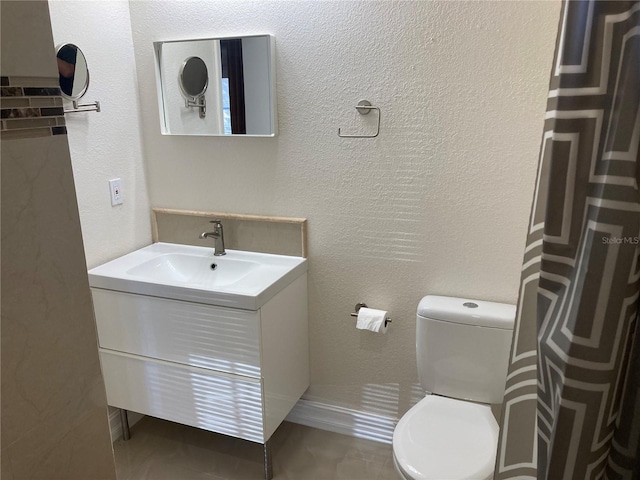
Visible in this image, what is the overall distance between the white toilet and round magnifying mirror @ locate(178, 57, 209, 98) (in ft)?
4.40

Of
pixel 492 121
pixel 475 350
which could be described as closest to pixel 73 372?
pixel 475 350

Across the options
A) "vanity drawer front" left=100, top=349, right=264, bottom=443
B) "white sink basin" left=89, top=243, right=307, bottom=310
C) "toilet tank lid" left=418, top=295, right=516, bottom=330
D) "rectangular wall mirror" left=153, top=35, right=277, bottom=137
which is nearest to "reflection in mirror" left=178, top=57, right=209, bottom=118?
"rectangular wall mirror" left=153, top=35, right=277, bottom=137

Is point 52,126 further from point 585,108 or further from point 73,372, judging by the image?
point 585,108

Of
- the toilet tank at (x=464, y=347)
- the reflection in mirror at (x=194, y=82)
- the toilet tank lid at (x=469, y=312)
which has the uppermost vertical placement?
the reflection in mirror at (x=194, y=82)

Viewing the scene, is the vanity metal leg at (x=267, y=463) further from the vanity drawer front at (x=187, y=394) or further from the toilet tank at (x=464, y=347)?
the toilet tank at (x=464, y=347)

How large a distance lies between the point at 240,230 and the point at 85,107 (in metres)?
0.83

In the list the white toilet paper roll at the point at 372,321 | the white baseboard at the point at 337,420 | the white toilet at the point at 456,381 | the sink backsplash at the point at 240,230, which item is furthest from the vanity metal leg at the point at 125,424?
the white toilet at the point at 456,381

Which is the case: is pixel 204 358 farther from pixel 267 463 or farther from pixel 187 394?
pixel 267 463

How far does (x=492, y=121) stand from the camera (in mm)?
1831

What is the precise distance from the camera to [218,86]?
7.04ft

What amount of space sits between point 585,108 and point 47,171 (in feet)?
2.53

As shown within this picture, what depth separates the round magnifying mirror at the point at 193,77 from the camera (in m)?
2.15

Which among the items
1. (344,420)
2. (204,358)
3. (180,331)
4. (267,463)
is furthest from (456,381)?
(180,331)

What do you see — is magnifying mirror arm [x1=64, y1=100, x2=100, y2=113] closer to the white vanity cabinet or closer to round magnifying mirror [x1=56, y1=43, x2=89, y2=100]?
round magnifying mirror [x1=56, y1=43, x2=89, y2=100]
